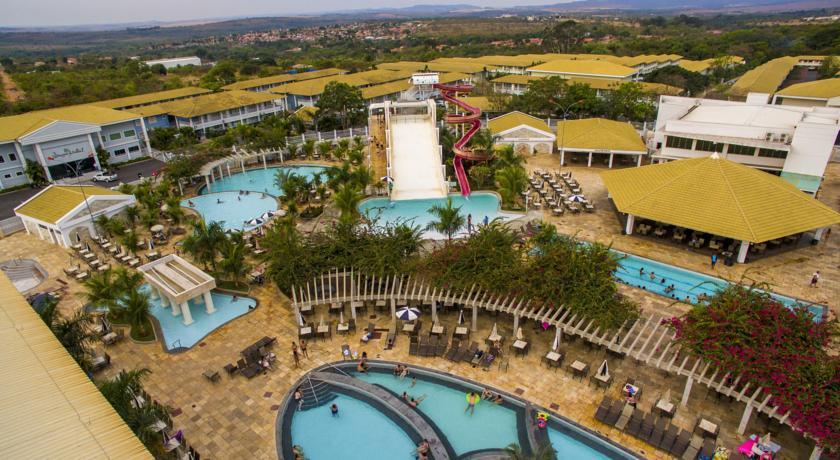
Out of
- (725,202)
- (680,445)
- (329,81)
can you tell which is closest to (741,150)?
(725,202)

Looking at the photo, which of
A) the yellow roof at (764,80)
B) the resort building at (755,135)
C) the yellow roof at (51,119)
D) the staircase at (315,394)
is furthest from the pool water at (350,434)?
the yellow roof at (764,80)

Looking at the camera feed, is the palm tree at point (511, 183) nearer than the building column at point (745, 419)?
No

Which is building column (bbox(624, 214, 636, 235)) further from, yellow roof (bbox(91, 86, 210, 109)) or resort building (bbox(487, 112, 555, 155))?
yellow roof (bbox(91, 86, 210, 109))

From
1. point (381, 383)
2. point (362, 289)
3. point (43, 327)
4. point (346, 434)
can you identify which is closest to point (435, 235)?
point (362, 289)

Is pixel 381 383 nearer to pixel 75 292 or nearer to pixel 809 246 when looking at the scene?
pixel 75 292

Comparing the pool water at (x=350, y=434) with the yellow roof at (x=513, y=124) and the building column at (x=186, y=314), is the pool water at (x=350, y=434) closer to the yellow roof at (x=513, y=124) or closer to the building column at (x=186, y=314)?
the building column at (x=186, y=314)

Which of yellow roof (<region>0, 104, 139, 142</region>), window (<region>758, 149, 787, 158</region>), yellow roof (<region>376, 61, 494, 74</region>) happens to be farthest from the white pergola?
yellow roof (<region>376, 61, 494, 74</region>)
